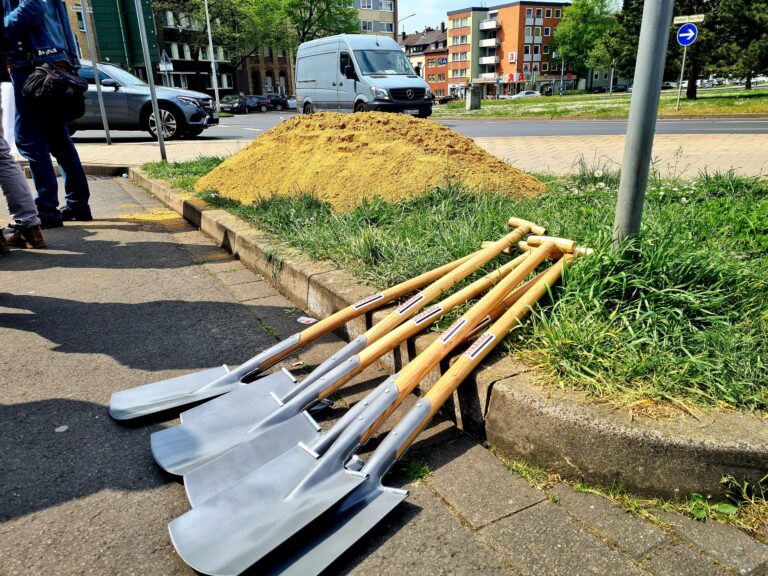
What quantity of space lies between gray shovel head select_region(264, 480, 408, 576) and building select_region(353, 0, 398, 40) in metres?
80.7

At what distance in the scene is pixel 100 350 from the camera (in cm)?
291

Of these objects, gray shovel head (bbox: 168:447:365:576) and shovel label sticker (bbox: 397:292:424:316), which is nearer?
gray shovel head (bbox: 168:447:365:576)

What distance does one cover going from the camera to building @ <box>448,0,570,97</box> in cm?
9031

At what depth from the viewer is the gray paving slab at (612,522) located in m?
1.60

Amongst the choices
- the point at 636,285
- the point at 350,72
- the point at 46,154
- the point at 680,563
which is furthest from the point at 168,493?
Result: the point at 350,72

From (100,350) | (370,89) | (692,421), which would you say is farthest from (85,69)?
(692,421)

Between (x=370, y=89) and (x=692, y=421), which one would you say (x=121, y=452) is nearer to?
(x=692, y=421)

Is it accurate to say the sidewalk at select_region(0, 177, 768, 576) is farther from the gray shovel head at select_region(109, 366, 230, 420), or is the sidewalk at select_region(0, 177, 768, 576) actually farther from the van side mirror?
the van side mirror

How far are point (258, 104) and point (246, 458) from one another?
140 ft

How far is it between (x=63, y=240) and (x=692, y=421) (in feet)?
16.6

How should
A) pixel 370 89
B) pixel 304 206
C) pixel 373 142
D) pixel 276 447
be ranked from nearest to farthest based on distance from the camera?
pixel 276 447 → pixel 304 206 → pixel 373 142 → pixel 370 89

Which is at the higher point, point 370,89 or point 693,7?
point 693,7

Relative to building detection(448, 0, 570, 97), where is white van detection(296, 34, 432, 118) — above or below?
below

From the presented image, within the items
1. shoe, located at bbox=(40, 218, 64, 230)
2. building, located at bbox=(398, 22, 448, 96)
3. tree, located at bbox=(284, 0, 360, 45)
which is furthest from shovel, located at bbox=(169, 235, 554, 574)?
building, located at bbox=(398, 22, 448, 96)
